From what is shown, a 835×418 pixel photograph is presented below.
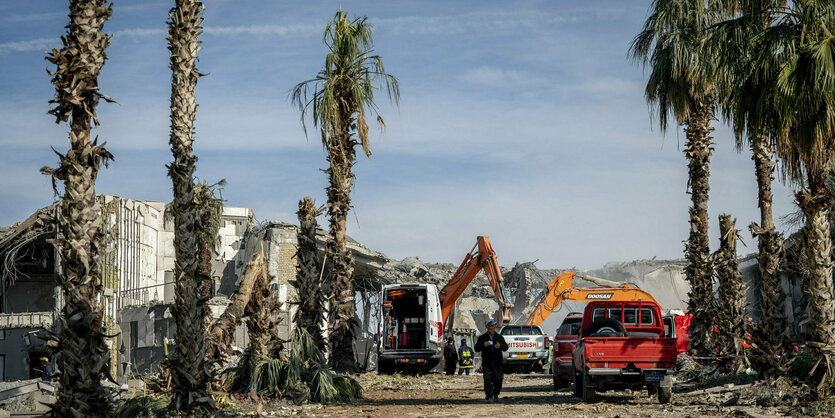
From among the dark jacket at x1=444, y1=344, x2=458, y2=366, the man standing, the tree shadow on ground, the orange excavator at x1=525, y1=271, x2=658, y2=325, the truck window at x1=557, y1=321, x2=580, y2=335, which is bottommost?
the tree shadow on ground

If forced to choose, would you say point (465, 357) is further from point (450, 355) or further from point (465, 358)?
point (450, 355)

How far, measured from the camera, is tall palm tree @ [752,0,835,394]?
13203 mm

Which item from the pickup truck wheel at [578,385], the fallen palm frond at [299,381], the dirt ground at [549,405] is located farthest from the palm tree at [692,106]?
the fallen palm frond at [299,381]

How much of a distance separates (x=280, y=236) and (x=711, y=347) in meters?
24.3

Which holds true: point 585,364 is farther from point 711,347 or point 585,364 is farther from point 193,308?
point 711,347

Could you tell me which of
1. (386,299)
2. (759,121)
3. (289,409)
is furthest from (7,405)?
(759,121)

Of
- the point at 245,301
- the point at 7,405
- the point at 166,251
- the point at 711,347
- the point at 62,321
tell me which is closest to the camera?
the point at 62,321

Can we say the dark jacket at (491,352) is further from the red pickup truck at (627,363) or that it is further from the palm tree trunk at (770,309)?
the palm tree trunk at (770,309)

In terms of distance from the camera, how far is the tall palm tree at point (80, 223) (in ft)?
35.8

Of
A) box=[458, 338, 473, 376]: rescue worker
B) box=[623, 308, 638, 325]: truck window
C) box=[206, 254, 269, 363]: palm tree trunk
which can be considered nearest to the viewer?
box=[206, 254, 269, 363]: palm tree trunk

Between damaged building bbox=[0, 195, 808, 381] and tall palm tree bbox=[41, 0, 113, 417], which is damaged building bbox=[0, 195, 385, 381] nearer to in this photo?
damaged building bbox=[0, 195, 808, 381]

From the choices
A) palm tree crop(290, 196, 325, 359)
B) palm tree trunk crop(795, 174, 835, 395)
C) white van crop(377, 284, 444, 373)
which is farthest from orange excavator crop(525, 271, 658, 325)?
palm tree trunk crop(795, 174, 835, 395)

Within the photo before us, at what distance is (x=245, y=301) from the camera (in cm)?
1841

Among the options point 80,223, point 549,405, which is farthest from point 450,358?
point 80,223
